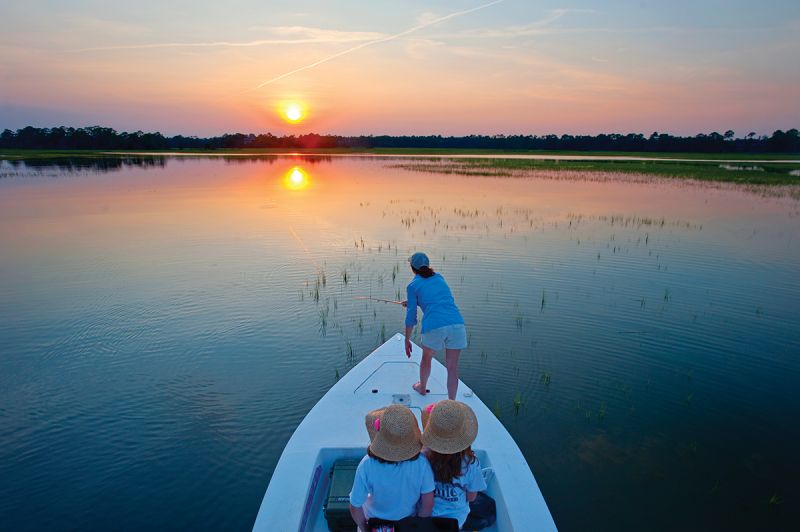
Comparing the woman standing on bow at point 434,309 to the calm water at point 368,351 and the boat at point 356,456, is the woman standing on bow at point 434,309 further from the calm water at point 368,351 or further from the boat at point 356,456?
the calm water at point 368,351

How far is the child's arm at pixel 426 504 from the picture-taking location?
323cm

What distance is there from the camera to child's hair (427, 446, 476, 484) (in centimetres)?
326

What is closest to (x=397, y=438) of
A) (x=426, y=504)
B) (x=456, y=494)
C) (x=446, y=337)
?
(x=426, y=504)

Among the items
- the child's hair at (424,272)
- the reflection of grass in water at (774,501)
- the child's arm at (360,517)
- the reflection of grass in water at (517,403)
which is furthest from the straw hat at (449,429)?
the reflection of grass in water at (774,501)

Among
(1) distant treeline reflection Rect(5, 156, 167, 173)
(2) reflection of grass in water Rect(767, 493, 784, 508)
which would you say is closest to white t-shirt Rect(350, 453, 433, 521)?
(2) reflection of grass in water Rect(767, 493, 784, 508)

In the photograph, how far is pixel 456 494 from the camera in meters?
3.38

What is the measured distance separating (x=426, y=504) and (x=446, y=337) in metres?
2.56

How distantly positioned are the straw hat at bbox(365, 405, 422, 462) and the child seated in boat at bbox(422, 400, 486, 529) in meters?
0.15

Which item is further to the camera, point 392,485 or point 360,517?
point 360,517

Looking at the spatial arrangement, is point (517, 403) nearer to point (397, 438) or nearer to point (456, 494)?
point (456, 494)

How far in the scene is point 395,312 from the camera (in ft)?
36.2

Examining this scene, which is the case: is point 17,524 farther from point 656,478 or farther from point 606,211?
point 606,211

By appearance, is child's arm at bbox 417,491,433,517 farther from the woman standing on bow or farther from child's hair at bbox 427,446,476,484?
the woman standing on bow

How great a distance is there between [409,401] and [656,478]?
313cm
